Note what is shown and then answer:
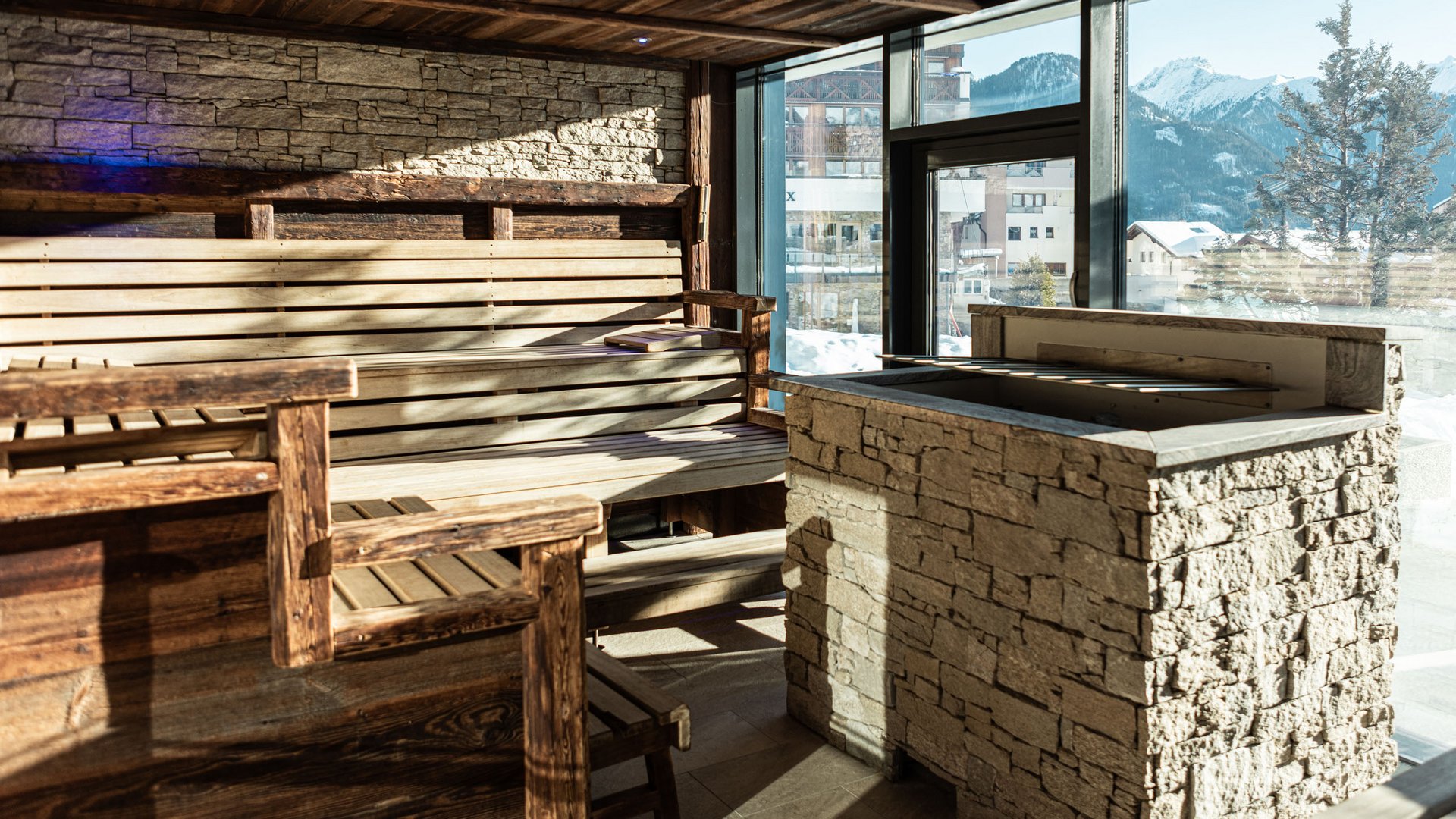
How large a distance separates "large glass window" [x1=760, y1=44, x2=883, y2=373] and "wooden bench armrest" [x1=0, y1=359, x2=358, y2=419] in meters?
5.67

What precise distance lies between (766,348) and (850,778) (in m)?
3.86

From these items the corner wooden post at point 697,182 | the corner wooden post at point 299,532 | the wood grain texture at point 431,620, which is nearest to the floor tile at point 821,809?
the wood grain texture at point 431,620

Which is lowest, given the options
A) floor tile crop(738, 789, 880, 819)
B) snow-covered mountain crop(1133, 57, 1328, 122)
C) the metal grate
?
floor tile crop(738, 789, 880, 819)

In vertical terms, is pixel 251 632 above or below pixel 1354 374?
below

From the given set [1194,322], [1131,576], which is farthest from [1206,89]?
[1131,576]

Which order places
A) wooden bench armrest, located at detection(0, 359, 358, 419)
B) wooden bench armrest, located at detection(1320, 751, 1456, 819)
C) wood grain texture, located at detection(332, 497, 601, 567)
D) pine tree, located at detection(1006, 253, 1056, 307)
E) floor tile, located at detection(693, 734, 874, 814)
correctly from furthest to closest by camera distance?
1. pine tree, located at detection(1006, 253, 1056, 307)
2. floor tile, located at detection(693, 734, 874, 814)
3. wooden bench armrest, located at detection(1320, 751, 1456, 819)
4. wood grain texture, located at detection(332, 497, 601, 567)
5. wooden bench armrest, located at detection(0, 359, 358, 419)

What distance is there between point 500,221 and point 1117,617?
590 cm

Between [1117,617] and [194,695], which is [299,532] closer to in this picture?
[194,695]

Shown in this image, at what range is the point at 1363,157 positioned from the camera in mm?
5234

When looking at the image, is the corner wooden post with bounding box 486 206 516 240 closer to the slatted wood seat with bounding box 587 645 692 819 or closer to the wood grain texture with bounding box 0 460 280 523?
the slatted wood seat with bounding box 587 645 692 819

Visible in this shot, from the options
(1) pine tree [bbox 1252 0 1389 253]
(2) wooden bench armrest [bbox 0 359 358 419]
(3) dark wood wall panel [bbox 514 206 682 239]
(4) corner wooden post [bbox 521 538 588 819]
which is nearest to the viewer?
(2) wooden bench armrest [bbox 0 359 358 419]

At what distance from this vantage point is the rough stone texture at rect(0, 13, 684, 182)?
692cm

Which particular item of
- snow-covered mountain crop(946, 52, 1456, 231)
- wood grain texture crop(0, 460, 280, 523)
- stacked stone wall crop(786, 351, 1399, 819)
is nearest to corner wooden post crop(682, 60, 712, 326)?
snow-covered mountain crop(946, 52, 1456, 231)

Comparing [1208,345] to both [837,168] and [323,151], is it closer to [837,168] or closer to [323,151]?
[837,168]
